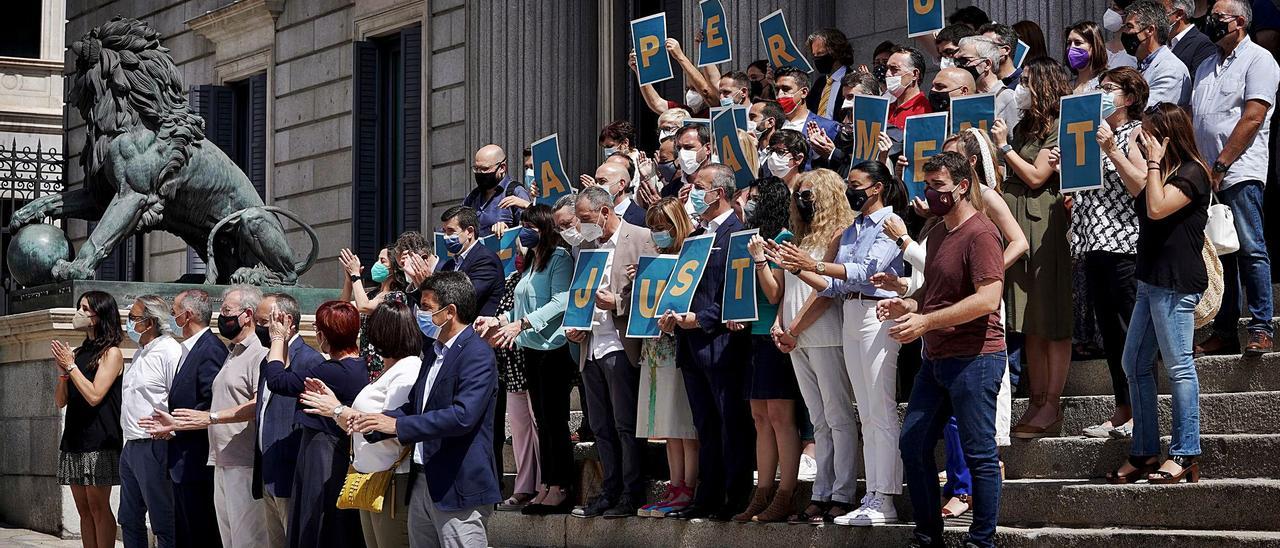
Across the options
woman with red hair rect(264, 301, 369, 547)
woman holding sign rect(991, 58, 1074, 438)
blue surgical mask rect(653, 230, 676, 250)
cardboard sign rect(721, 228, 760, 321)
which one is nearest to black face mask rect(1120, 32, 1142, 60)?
woman holding sign rect(991, 58, 1074, 438)

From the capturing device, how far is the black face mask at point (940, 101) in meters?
8.88

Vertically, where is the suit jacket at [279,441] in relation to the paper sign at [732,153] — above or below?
below

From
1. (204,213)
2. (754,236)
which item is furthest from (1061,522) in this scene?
(204,213)

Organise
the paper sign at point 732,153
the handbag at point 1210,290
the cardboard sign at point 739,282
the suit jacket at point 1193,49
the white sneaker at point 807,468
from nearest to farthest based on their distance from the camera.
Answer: the handbag at point 1210,290, the cardboard sign at point 739,282, the white sneaker at point 807,468, the suit jacket at point 1193,49, the paper sign at point 732,153

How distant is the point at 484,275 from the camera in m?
9.53

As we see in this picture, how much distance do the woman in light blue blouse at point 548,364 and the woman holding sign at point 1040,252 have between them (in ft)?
8.19

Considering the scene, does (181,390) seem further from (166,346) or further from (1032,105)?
(1032,105)

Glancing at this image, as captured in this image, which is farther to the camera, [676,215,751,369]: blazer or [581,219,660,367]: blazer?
[581,219,660,367]: blazer

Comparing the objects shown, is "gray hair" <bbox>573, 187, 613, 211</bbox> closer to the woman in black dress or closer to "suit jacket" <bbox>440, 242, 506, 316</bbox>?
"suit jacket" <bbox>440, 242, 506, 316</bbox>

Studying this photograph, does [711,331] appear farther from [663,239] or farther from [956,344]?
[956,344]

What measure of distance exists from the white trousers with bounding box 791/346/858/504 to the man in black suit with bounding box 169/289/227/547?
10.6 ft

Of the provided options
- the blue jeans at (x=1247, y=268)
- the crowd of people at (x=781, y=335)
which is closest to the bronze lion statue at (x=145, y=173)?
the crowd of people at (x=781, y=335)

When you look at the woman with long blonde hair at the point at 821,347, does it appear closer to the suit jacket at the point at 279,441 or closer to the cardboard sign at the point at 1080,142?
the cardboard sign at the point at 1080,142

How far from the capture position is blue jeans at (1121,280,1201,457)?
23.4ft
